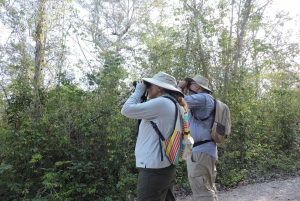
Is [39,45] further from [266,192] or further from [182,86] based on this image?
[266,192]

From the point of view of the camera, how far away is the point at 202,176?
312 cm

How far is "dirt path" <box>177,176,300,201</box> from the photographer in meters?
5.65

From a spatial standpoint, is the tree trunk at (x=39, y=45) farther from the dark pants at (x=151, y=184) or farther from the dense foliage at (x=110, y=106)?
the dark pants at (x=151, y=184)

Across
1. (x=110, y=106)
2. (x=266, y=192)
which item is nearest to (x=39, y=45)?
(x=110, y=106)

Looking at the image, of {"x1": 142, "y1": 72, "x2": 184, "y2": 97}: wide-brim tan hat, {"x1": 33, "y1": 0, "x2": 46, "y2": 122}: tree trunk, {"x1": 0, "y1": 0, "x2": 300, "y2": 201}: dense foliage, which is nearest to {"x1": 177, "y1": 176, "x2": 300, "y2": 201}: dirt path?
{"x1": 0, "y1": 0, "x2": 300, "y2": 201}: dense foliage

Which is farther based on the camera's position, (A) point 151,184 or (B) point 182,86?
(B) point 182,86

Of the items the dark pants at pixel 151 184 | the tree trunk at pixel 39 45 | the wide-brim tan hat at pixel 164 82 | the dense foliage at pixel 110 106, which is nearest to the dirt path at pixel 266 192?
the dense foliage at pixel 110 106

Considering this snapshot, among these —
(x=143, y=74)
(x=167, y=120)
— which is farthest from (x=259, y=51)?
(x=167, y=120)

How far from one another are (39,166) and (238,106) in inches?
205

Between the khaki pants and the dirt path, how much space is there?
2961 millimetres

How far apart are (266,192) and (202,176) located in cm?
374

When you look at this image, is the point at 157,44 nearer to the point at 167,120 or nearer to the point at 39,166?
the point at 39,166

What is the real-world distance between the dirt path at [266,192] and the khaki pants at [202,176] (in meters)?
2.96

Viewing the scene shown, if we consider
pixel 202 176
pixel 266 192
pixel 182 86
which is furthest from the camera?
pixel 266 192
